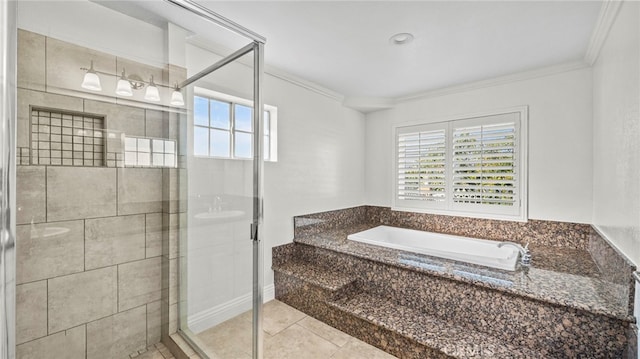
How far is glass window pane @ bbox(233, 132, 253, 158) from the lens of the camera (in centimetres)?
175

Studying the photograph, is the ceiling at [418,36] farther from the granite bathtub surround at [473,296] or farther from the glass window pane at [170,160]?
the granite bathtub surround at [473,296]

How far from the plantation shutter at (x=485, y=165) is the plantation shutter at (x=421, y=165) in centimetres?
16

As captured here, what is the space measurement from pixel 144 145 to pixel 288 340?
1.74 meters

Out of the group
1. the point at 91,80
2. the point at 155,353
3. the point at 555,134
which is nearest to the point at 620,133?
the point at 555,134

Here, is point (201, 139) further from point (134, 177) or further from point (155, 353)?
point (155, 353)

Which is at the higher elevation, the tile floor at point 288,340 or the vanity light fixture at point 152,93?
the vanity light fixture at point 152,93

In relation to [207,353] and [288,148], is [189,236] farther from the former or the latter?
[288,148]

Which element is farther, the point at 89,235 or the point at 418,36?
the point at 418,36

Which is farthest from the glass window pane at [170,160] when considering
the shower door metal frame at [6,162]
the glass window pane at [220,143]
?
the shower door metal frame at [6,162]

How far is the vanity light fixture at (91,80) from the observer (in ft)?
5.21

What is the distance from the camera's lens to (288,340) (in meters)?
2.11

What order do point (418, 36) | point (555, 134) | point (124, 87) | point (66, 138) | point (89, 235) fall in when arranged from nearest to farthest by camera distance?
point (66, 138) → point (89, 235) → point (124, 87) → point (418, 36) → point (555, 134)

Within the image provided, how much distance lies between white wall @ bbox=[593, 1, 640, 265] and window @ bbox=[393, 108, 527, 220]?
666 mm

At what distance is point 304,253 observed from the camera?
2.93 metres
